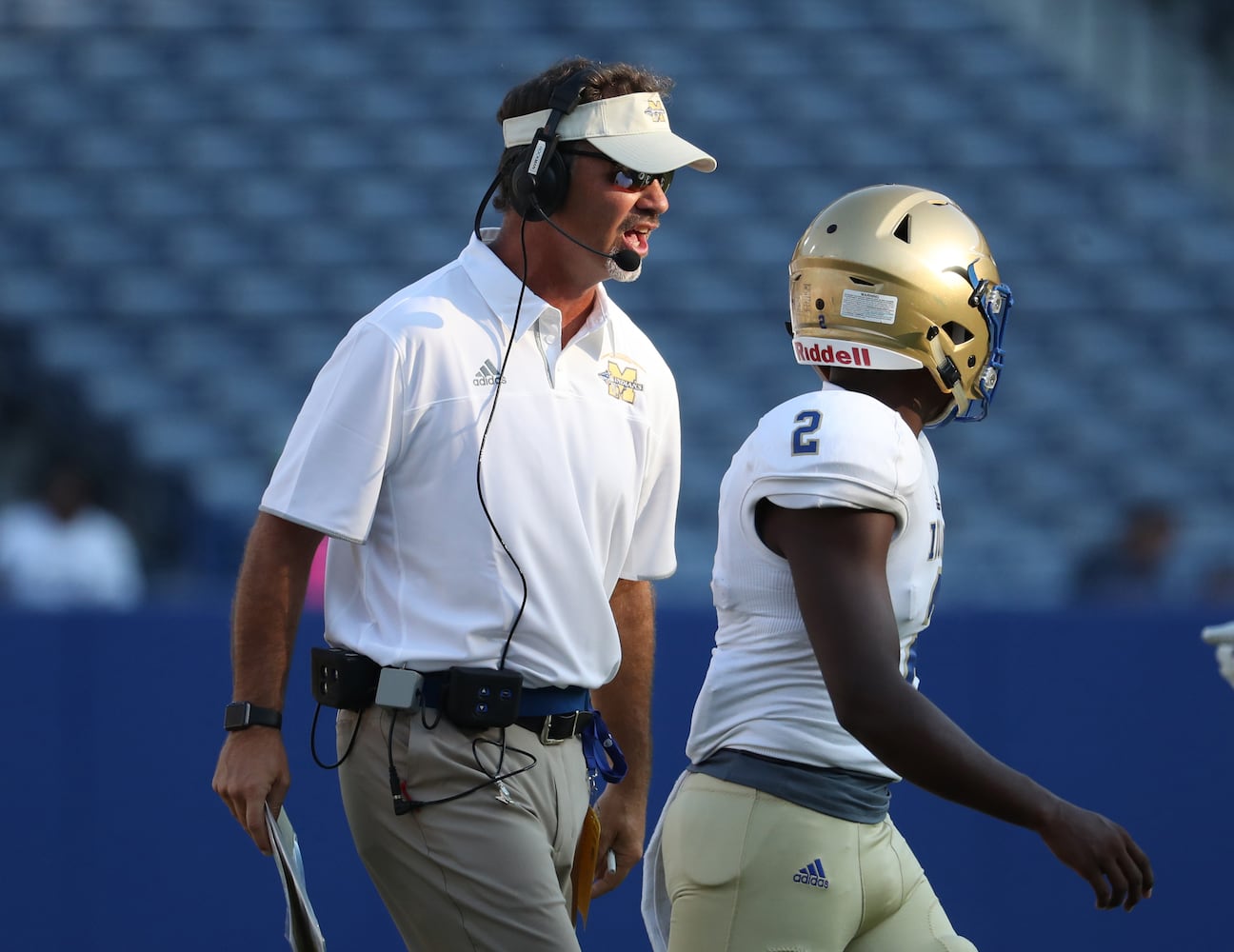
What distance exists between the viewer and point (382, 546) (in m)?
2.59

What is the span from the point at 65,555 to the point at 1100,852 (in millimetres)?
5202

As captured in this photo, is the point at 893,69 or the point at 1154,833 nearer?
the point at 1154,833

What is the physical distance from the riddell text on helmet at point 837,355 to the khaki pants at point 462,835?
2.28 ft

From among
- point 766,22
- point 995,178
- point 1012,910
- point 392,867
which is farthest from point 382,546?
point 766,22

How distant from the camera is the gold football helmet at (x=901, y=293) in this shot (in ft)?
7.92

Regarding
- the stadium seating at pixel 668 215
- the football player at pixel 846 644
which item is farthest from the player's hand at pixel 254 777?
the stadium seating at pixel 668 215

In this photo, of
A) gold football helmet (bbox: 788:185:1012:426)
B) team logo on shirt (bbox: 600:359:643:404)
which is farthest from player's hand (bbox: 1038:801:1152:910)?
team logo on shirt (bbox: 600:359:643:404)

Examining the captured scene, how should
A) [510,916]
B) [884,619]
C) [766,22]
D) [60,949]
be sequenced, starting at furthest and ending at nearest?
[766,22], [60,949], [510,916], [884,619]

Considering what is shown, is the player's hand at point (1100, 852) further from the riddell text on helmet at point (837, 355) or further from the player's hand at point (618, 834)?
the player's hand at point (618, 834)

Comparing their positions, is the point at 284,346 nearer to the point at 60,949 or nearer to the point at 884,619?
the point at 60,949

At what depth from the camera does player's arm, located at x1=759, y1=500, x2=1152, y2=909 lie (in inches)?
79.4

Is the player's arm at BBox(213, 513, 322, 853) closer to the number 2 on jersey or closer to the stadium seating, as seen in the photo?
the number 2 on jersey

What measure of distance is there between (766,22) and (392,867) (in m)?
7.91

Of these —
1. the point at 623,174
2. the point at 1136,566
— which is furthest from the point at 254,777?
the point at 1136,566
